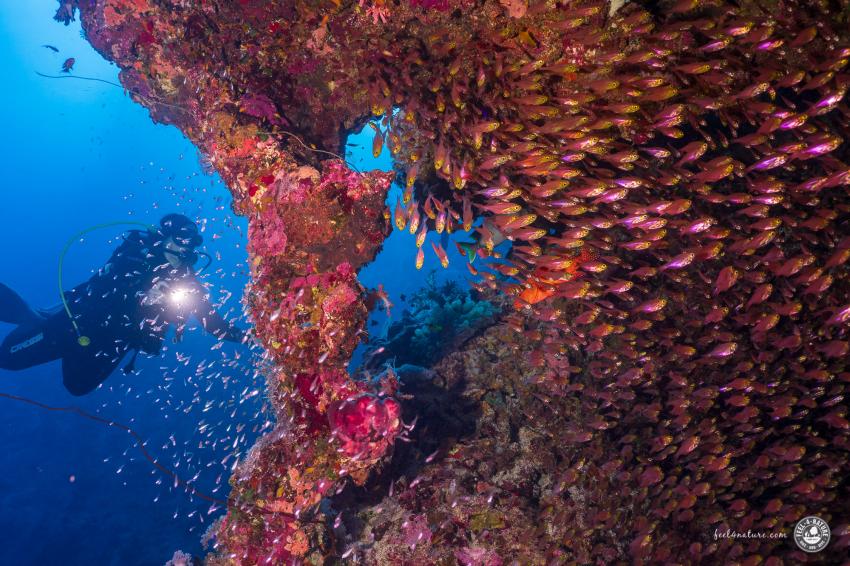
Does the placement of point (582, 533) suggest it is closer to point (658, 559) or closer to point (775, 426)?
point (658, 559)

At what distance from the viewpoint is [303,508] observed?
18.5 feet

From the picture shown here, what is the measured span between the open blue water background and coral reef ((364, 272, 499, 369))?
360cm

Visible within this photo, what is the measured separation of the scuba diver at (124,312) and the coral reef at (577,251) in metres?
5.22

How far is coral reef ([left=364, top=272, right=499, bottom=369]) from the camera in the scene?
9430 mm

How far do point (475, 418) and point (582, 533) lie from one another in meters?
2.28

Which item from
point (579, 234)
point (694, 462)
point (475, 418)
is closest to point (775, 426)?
point (694, 462)

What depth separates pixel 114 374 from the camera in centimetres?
3997

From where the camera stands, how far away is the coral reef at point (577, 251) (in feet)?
15.5
